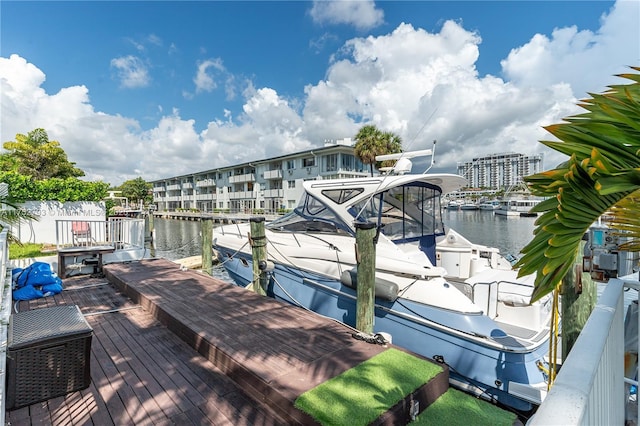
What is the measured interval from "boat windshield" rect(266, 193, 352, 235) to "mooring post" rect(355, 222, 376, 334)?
4.36ft

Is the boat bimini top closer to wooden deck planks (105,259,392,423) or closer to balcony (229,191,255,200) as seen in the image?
wooden deck planks (105,259,392,423)

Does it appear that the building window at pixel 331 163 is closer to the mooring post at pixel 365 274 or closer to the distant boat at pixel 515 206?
the mooring post at pixel 365 274

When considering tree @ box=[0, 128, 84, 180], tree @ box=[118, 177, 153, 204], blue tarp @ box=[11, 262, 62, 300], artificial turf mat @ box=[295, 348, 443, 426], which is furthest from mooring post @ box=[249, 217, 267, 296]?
tree @ box=[118, 177, 153, 204]

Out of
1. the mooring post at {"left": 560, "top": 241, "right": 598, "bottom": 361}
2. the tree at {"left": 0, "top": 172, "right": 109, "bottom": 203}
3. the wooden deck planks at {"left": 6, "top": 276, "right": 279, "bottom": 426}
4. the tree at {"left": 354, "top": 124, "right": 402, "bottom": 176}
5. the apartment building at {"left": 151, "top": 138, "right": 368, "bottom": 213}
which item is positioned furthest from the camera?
the apartment building at {"left": 151, "top": 138, "right": 368, "bottom": 213}

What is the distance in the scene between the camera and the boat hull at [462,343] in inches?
146

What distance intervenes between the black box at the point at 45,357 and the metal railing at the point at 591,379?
324 centimetres

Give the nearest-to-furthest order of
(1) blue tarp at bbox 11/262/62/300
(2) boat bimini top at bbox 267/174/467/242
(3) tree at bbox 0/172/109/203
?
(1) blue tarp at bbox 11/262/62/300
(2) boat bimini top at bbox 267/174/467/242
(3) tree at bbox 0/172/109/203

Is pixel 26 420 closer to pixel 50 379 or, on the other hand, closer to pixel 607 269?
pixel 50 379

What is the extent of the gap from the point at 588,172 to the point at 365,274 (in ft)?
11.0

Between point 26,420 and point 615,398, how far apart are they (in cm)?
404

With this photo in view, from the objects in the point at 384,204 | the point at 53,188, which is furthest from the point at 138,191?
the point at 384,204

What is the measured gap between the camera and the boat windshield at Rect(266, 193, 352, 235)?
5953 mm

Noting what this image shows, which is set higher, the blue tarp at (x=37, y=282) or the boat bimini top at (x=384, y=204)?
the boat bimini top at (x=384, y=204)

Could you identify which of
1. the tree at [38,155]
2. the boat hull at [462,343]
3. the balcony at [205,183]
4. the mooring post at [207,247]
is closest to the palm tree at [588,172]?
the boat hull at [462,343]
